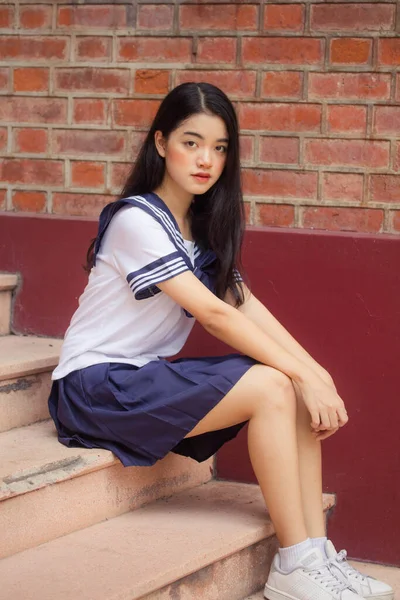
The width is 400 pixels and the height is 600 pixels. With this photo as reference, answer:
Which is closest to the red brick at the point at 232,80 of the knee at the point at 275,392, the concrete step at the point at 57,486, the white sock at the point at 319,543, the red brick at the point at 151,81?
the red brick at the point at 151,81

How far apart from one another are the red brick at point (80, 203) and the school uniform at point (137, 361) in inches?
24.1

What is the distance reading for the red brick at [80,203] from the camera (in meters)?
3.54

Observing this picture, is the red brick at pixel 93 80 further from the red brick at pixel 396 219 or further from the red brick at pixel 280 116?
the red brick at pixel 396 219

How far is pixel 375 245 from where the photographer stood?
313 cm

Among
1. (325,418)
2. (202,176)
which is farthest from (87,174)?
(325,418)

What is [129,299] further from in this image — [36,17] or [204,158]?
[36,17]

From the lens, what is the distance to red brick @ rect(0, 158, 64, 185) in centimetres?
359

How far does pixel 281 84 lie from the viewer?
3.28 metres

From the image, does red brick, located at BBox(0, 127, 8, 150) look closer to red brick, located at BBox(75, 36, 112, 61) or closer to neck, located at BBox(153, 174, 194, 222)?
red brick, located at BBox(75, 36, 112, 61)

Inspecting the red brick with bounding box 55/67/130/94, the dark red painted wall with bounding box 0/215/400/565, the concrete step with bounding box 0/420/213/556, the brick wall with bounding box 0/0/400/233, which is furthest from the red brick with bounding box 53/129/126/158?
the concrete step with bounding box 0/420/213/556

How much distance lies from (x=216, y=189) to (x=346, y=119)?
0.52 metres

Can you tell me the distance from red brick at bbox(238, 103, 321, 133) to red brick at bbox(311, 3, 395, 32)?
253mm

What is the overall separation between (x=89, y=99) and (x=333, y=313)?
1122mm

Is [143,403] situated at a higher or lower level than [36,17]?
lower
